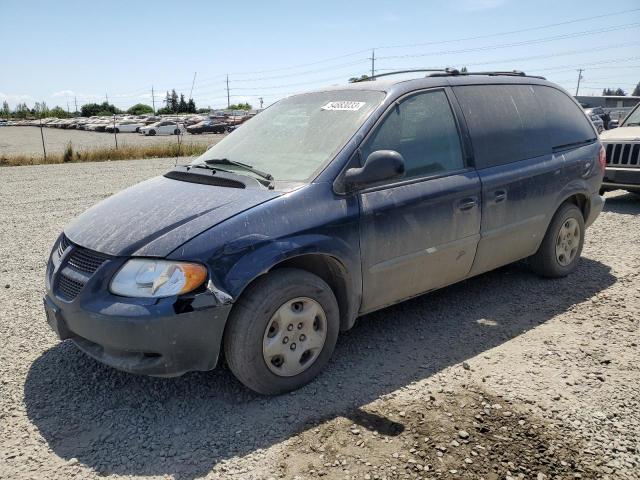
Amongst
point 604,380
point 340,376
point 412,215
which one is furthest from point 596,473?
point 412,215

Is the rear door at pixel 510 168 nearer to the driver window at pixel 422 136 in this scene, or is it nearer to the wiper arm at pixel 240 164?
the driver window at pixel 422 136

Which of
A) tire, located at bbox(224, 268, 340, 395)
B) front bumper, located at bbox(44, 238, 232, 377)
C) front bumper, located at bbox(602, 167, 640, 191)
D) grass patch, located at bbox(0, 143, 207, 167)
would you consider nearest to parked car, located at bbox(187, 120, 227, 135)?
grass patch, located at bbox(0, 143, 207, 167)

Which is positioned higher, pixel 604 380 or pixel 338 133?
pixel 338 133

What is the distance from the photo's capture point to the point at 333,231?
3170 millimetres

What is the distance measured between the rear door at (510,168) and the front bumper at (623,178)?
435cm

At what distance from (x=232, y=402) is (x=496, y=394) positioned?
5.26 feet

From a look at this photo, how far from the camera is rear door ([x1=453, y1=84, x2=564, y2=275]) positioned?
409cm

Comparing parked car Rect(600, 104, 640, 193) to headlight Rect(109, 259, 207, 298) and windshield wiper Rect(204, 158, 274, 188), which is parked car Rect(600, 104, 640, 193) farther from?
headlight Rect(109, 259, 207, 298)

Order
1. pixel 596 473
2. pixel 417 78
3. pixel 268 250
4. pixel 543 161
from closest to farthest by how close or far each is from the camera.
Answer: pixel 596 473, pixel 268 250, pixel 417 78, pixel 543 161

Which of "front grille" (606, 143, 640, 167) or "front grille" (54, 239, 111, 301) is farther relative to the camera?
"front grille" (606, 143, 640, 167)

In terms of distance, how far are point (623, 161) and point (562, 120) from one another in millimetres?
4286

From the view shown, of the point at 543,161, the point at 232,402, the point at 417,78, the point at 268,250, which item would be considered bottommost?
the point at 232,402

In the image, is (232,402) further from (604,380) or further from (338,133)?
(604,380)

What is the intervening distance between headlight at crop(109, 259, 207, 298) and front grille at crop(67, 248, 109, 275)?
0.23m
